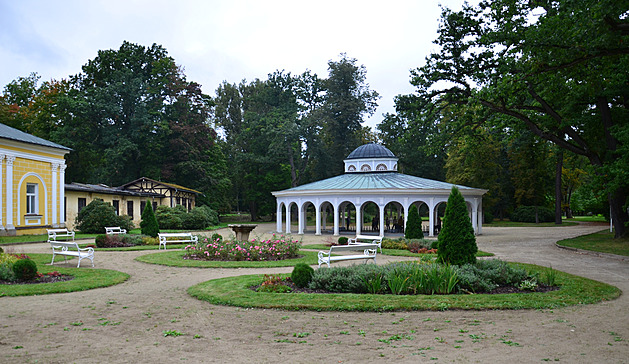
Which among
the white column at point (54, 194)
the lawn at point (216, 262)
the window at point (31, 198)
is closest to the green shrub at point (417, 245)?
the lawn at point (216, 262)

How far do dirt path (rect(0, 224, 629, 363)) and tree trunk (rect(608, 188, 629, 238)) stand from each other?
1782cm

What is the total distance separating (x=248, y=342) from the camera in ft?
21.2

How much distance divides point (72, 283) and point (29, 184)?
22.6 metres

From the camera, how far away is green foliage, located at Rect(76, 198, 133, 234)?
31531mm

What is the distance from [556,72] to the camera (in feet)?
64.0

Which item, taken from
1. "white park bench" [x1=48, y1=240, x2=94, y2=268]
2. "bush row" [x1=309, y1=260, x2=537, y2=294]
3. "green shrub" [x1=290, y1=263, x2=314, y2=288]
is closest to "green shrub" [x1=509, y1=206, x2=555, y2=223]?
"bush row" [x1=309, y1=260, x2=537, y2=294]

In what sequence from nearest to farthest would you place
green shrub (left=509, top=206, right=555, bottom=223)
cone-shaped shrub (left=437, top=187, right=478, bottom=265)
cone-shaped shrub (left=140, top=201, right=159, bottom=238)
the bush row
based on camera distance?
the bush row → cone-shaped shrub (left=437, top=187, right=478, bottom=265) → cone-shaped shrub (left=140, top=201, right=159, bottom=238) → green shrub (left=509, top=206, right=555, bottom=223)

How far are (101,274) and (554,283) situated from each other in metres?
11.2

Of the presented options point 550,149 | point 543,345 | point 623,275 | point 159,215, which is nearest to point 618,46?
point 623,275

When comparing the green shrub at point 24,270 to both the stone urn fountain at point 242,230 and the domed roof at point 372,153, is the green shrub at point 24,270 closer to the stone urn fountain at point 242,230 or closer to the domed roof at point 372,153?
the stone urn fountain at point 242,230

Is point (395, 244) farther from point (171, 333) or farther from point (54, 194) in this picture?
point (54, 194)

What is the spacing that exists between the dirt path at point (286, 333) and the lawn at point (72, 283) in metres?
0.72

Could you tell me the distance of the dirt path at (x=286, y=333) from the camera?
19.1ft

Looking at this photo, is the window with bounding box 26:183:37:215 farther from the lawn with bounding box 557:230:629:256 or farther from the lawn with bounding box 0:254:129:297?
the lawn with bounding box 557:230:629:256
